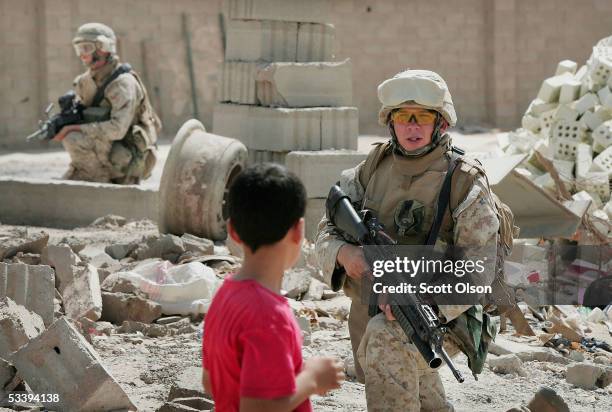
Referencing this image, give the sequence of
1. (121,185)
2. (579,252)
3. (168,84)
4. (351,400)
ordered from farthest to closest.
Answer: (168,84) < (121,185) < (579,252) < (351,400)

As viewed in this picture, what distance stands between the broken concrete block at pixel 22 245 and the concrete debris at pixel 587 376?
363 centimetres

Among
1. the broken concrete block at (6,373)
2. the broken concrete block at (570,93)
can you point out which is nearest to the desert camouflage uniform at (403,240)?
the broken concrete block at (6,373)

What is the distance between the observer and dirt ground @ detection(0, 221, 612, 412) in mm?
5457

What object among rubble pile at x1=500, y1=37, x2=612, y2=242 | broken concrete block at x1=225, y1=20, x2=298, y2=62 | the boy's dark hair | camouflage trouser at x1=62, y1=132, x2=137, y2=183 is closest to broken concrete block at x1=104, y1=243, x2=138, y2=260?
broken concrete block at x1=225, y1=20, x2=298, y2=62

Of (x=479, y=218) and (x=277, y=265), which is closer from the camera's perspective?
(x=277, y=265)

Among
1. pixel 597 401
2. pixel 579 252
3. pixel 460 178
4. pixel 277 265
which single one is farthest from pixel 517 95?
pixel 277 265

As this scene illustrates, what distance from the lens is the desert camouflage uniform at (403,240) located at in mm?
4047

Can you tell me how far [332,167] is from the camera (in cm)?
970

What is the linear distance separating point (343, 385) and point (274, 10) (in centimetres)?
510

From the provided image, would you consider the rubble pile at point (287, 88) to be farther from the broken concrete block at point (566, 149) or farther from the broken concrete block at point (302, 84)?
the broken concrete block at point (566, 149)

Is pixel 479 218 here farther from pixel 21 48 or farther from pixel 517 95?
pixel 517 95

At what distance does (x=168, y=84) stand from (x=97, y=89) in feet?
25.0

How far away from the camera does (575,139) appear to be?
10.6 metres

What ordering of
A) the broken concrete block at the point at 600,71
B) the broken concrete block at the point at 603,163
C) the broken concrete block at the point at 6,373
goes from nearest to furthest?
the broken concrete block at the point at 6,373 → the broken concrete block at the point at 603,163 → the broken concrete block at the point at 600,71
